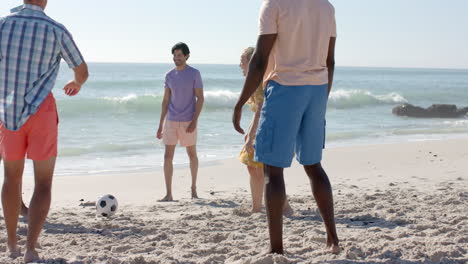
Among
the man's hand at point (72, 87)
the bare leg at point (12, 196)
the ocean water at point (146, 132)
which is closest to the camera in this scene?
the man's hand at point (72, 87)

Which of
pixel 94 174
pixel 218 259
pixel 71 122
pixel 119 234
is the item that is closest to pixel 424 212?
pixel 218 259

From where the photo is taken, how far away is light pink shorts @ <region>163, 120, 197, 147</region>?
7.10m

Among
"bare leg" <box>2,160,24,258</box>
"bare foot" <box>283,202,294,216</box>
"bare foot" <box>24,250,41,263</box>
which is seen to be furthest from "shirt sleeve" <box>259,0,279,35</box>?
"bare foot" <box>283,202,294,216</box>

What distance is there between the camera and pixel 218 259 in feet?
13.5

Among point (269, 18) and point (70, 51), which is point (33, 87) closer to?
point (70, 51)

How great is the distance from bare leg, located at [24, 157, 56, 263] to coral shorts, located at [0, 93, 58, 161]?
0.26ft

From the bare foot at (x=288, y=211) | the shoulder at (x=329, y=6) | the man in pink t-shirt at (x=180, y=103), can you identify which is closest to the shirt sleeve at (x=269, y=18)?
the shoulder at (x=329, y=6)

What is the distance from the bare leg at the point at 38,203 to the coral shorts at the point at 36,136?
0.26 ft

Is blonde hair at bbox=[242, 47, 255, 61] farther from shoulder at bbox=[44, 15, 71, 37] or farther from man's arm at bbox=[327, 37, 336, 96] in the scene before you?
shoulder at bbox=[44, 15, 71, 37]

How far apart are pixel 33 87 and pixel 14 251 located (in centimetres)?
118

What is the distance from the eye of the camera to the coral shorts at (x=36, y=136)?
12.4ft

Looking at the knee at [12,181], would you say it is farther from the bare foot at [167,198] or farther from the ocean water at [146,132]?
the ocean water at [146,132]

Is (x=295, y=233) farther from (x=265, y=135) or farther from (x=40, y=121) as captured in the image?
(x=40, y=121)

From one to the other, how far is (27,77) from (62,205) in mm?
3315
